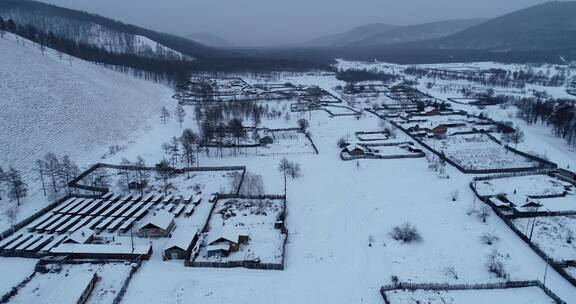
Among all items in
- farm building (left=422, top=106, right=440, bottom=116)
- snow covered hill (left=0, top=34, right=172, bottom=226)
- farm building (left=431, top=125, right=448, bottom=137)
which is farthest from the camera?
farm building (left=422, top=106, right=440, bottom=116)

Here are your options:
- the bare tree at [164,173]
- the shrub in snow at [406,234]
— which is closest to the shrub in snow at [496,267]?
the shrub in snow at [406,234]

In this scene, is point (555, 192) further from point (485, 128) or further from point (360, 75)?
point (360, 75)

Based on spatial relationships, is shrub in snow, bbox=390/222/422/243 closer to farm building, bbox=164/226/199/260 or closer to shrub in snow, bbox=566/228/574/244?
shrub in snow, bbox=566/228/574/244

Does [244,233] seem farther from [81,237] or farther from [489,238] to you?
[489,238]

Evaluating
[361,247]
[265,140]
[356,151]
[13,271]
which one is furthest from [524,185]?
[13,271]

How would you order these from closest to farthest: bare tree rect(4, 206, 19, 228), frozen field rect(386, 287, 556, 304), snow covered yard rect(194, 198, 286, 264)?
1. frozen field rect(386, 287, 556, 304)
2. snow covered yard rect(194, 198, 286, 264)
3. bare tree rect(4, 206, 19, 228)

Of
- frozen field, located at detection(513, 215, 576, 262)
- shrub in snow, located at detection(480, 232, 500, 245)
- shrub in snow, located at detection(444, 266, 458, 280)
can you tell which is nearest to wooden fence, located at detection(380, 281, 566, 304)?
shrub in snow, located at detection(444, 266, 458, 280)

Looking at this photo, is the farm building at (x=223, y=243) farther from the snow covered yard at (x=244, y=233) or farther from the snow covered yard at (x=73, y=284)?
the snow covered yard at (x=73, y=284)

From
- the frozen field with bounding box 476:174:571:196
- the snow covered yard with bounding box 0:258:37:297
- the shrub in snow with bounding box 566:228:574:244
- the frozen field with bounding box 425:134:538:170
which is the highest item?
the frozen field with bounding box 425:134:538:170
